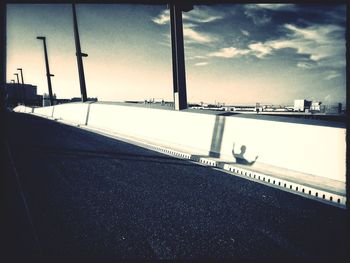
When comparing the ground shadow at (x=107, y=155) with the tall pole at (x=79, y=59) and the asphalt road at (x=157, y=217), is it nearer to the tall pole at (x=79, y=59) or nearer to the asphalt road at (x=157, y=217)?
the asphalt road at (x=157, y=217)

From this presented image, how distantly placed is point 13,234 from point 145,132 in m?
10.7

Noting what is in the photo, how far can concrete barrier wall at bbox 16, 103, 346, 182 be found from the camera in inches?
255

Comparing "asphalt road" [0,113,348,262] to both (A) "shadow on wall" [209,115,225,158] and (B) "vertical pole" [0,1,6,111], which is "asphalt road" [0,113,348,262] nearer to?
(B) "vertical pole" [0,1,6,111]

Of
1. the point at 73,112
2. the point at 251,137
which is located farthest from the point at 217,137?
the point at 73,112

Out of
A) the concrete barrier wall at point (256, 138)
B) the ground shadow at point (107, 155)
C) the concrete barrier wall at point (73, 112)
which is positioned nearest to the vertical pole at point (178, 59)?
the concrete barrier wall at point (256, 138)

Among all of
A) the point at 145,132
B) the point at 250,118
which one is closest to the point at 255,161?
the point at 250,118

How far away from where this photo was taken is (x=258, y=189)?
645 cm

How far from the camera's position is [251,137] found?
855 centimetres

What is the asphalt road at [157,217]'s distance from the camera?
3.75 m

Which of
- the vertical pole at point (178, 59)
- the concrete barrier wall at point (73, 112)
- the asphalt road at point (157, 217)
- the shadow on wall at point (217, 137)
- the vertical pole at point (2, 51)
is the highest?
the vertical pole at point (178, 59)

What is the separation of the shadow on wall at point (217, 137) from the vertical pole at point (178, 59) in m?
3.71

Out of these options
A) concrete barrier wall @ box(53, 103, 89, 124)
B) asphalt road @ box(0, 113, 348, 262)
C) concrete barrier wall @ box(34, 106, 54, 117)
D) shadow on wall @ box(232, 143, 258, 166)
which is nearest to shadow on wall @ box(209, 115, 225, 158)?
shadow on wall @ box(232, 143, 258, 166)

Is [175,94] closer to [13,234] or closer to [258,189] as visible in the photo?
[258,189]

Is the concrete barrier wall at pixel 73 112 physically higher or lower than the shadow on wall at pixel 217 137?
higher
